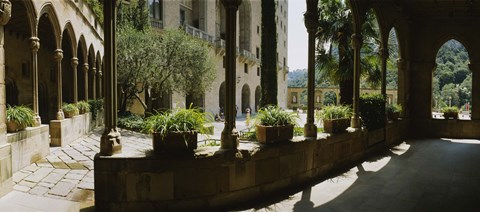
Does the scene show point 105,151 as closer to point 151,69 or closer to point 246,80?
point 151,69

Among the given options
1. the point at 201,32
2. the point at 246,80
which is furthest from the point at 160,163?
the point at 246,80

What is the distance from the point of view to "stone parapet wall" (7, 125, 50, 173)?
6.97m

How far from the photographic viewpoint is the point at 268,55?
15125 millimetres

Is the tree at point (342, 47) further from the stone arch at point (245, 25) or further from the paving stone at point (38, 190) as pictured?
the stone arch at point (245, 25)

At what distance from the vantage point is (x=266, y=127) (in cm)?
550

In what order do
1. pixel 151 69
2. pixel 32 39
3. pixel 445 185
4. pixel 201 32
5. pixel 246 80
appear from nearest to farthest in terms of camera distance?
pixel 445 185 < pixel 32 39 < pixel 151 69 < pixel 201 32 < pixel 246 80

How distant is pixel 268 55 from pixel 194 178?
440 inches

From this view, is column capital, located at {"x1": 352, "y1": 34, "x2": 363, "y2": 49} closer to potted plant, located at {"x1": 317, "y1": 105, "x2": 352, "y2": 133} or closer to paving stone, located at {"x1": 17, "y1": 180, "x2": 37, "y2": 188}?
potted plant, located at {"x1": 317, "y1": 105, "x2": 352, "y2": 133}

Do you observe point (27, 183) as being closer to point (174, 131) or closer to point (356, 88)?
point (174, 131)

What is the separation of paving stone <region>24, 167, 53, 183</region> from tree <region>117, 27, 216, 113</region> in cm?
1038

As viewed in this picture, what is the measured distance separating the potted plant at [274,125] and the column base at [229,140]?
0.58 m

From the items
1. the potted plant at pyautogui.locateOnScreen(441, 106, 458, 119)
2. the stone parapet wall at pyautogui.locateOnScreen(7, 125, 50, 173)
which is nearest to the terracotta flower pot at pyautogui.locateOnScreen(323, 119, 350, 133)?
the stone parapet wall at pyautogui.locateOnScreen(7, 125, 50, 173)

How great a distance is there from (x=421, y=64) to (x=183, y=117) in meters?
12.8

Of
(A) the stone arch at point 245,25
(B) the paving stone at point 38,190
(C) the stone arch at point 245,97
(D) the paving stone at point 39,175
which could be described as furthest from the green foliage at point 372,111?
(C) the stone arch at point 245,97
